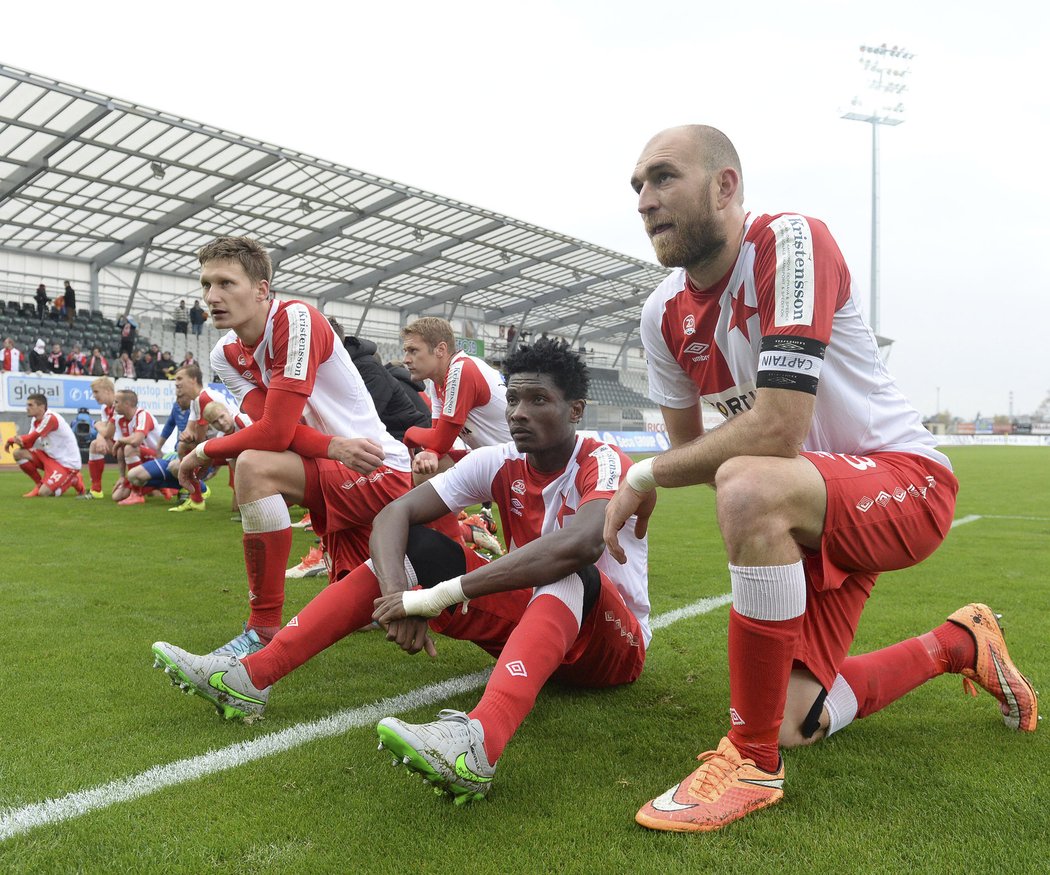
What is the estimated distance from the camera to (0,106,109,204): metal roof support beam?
18906 millimetres

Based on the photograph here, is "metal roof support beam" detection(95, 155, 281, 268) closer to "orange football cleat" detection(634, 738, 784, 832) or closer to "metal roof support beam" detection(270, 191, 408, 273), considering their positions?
"metal roof support beam" detection(270, 191, 408, 273)

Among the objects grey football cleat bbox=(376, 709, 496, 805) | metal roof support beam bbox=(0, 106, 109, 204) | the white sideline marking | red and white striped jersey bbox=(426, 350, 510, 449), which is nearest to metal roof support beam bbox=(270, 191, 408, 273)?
metal roof support beam bbox=(0, 106, 109, 204)

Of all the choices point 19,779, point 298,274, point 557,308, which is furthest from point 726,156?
point 557,308

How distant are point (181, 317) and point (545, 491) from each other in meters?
29.5

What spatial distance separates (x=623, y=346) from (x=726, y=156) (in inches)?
1877

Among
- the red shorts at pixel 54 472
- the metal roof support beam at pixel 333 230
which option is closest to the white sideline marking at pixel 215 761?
the red shorts at pixel 54 472

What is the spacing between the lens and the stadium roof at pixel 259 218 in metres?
19.8

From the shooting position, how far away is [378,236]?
29.5m

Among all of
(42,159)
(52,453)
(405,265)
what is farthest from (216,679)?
(405,265)

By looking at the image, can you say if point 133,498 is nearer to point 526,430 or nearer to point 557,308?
point 526,430

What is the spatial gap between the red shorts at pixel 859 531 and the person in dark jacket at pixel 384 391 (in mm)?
4425

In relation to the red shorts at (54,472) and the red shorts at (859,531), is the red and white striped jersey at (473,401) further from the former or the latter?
the red shorts at (54,472)

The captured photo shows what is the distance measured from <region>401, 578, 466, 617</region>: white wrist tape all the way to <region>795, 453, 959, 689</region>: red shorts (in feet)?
3.50

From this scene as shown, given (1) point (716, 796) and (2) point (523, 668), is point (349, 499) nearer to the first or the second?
(2) point (523, 668)
